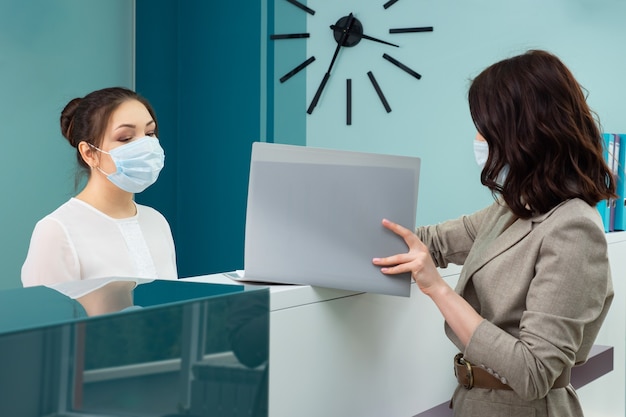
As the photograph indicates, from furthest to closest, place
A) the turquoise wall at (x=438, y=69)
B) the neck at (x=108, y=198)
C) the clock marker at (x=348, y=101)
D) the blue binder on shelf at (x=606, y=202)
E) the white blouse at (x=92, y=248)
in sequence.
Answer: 1. the clock marker at (x=348, y=101)
2. the turquoise wall at (x=438, y=69)
3. the blue binder on shelf at (x=606, y=202)
4. the neck at (x=108, y=198)
5. the white blouse at (x=92, y=248)

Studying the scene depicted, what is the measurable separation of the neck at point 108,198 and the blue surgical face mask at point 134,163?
0.07ft

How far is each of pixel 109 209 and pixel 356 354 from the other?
78 centimetres

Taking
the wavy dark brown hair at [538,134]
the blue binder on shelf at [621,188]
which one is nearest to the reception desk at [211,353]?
the wavy dark brown hair at [538,134]

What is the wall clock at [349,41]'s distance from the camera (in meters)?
3.88

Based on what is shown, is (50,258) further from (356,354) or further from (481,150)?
(481,150)

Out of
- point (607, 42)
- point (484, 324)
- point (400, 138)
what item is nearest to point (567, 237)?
point (484, 324)

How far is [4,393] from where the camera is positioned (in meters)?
0.62

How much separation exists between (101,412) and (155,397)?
0.22ft

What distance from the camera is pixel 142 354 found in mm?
732

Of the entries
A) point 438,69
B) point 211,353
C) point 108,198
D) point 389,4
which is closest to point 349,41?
point 389,4

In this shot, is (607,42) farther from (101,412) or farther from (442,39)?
(101,412)

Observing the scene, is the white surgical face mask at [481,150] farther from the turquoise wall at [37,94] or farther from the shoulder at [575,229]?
the turquoise wall at [37,94]

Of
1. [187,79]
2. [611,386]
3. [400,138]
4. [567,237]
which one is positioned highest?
[187,79]

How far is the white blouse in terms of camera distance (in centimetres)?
168
